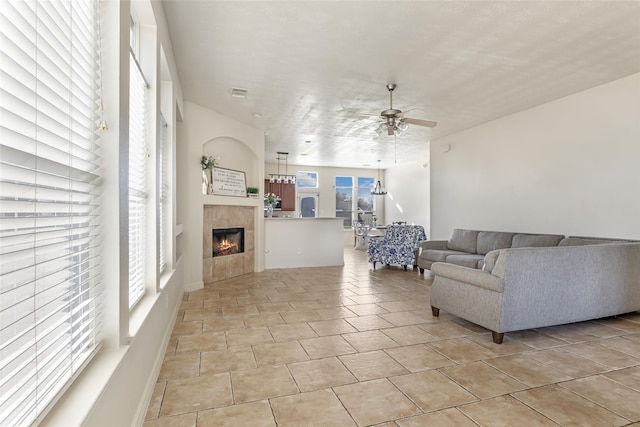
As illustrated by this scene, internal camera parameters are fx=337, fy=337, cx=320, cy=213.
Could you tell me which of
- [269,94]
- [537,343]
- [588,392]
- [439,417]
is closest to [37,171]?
[439,417]

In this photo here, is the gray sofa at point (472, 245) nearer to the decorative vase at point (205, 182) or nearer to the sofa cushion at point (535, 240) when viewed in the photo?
the sofa cushion at point (535, 240)

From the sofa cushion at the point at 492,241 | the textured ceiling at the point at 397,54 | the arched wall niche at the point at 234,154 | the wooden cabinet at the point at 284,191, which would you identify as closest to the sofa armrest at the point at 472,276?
the textured ceiling at the point at 397,54

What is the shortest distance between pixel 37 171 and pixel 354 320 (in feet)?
10.5

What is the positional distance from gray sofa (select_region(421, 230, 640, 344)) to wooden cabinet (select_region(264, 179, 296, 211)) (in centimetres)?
745

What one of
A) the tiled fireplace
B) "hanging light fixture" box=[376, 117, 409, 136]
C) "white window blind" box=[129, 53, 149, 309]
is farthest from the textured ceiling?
the tiled fireplace

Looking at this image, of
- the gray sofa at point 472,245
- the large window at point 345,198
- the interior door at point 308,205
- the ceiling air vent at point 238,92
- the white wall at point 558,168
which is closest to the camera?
the white wall at point 558,168

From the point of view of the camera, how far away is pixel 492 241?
5.57 m

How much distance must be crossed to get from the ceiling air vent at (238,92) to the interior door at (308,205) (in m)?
6.90

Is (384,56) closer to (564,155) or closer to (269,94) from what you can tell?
(269,94)

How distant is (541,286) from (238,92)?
416 centimetres

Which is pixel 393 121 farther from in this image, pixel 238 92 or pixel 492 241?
pixel 492 241

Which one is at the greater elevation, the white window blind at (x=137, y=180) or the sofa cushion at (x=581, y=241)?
the white window blind at (x=137, y=180)

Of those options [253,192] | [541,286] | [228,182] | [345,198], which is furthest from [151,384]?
[345,198]

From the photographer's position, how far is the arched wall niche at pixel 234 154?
5655 millimetres
